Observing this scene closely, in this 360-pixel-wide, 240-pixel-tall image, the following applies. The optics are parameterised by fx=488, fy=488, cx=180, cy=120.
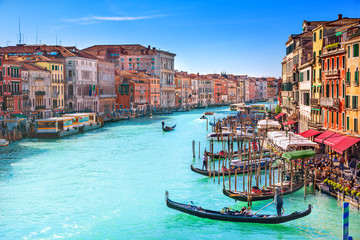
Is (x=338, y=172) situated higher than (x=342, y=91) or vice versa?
(x=342, y=91)

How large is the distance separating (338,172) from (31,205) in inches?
376

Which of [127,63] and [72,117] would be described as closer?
[72,117]

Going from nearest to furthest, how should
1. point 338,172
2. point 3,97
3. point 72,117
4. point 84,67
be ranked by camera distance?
point 338,172 < point 3,97 < point 72,117 < point 84,67

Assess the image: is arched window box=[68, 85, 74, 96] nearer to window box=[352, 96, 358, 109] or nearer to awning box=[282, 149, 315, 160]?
awning box=[282, 149, 315, 160]

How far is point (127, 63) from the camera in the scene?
74875mm

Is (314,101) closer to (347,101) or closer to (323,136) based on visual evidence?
(323,136)

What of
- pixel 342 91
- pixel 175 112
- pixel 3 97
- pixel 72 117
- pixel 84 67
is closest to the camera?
pixel 342 91

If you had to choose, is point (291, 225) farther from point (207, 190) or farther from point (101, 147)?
point (101, 147)

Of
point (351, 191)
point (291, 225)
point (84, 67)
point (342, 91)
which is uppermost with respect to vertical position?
point (84, 67)

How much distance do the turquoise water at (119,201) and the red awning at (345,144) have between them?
1.99 metres

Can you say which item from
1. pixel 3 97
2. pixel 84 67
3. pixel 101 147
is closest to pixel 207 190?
pixel 101 147

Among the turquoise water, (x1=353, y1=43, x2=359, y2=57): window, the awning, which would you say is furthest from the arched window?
(x1=353, y1=43, x2=359, y2=57): window

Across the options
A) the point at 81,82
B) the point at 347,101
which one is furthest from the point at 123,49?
the point at 347,101

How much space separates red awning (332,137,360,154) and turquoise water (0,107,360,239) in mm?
1988
